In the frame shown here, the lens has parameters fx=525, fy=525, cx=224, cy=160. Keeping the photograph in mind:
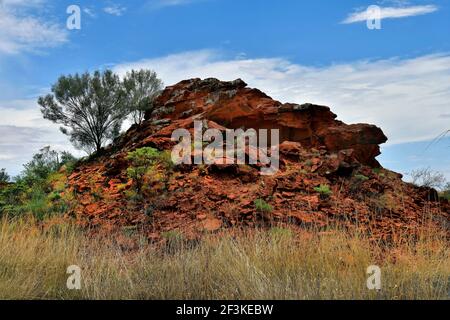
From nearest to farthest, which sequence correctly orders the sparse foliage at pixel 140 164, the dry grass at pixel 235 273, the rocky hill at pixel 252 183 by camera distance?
the dry grass at pixel 235 273, the rocky hill at pixel 252 183, the sparse foliage at pixel 140 164

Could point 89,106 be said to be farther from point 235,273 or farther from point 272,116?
point 235,273

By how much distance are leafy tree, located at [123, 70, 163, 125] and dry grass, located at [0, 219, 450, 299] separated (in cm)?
1189

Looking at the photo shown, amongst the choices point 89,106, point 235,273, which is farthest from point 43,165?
point 235,273

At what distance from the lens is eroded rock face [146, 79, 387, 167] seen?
1599 cm

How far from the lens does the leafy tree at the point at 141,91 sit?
19.6m

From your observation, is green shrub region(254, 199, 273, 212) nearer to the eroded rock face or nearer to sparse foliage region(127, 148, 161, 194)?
sparse foliage region(127, 148, 161, 194)

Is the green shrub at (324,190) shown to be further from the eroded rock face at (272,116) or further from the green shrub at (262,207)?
the eroded rock face at (272,116)

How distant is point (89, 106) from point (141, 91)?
2118 millimetres

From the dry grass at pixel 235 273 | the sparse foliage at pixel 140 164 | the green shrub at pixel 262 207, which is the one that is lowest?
the dry grass at pixel 235 273

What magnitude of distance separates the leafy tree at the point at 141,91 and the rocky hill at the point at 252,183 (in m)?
1.74

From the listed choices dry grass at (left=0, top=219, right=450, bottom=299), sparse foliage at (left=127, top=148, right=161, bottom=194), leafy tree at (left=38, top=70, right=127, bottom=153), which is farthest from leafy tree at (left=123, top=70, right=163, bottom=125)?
dry grass at (left=0, top=219, right=450, bottom=299)

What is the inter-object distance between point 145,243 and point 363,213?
4883mm

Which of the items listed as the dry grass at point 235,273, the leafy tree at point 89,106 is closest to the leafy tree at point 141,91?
the leafy tree at point 89,106
